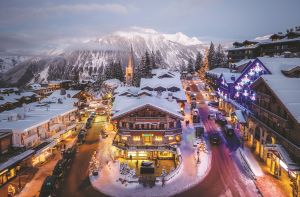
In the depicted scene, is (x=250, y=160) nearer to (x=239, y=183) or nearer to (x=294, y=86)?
(x=239, y=183)

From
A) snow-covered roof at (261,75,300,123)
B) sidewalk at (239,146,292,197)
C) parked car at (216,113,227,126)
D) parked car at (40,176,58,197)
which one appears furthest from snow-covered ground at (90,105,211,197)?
parked car at (216,113,227,126)

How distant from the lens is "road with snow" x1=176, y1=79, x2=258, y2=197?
3266 cm

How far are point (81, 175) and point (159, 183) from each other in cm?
1258

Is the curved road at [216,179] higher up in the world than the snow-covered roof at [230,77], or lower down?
lower down

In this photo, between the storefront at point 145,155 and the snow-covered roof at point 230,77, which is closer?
the storefront at point 145,155

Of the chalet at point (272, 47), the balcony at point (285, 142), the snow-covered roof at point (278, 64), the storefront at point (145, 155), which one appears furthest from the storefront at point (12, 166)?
the chalet at point (272, 47)

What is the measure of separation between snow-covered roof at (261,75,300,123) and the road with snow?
11.4 metres

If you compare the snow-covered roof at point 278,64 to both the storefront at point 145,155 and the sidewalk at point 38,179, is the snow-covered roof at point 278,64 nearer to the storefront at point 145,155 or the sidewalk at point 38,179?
the storefront at point 145,155

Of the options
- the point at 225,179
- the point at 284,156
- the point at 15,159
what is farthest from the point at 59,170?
the point at 284,156

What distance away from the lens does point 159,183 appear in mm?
35875

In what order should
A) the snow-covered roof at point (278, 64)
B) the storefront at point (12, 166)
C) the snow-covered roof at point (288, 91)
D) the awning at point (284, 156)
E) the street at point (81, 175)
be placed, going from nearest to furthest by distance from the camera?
the awning at point (284, 156) < the snow-covered roof at point (288, 91) < the storefront at point (12, 166) < the street at point (81, 175) < the snow-covered roof at point (278, 64)

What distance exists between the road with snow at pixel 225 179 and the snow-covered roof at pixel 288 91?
11.4 m

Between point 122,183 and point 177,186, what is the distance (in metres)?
7.86

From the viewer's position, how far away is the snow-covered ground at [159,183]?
3394 cm
